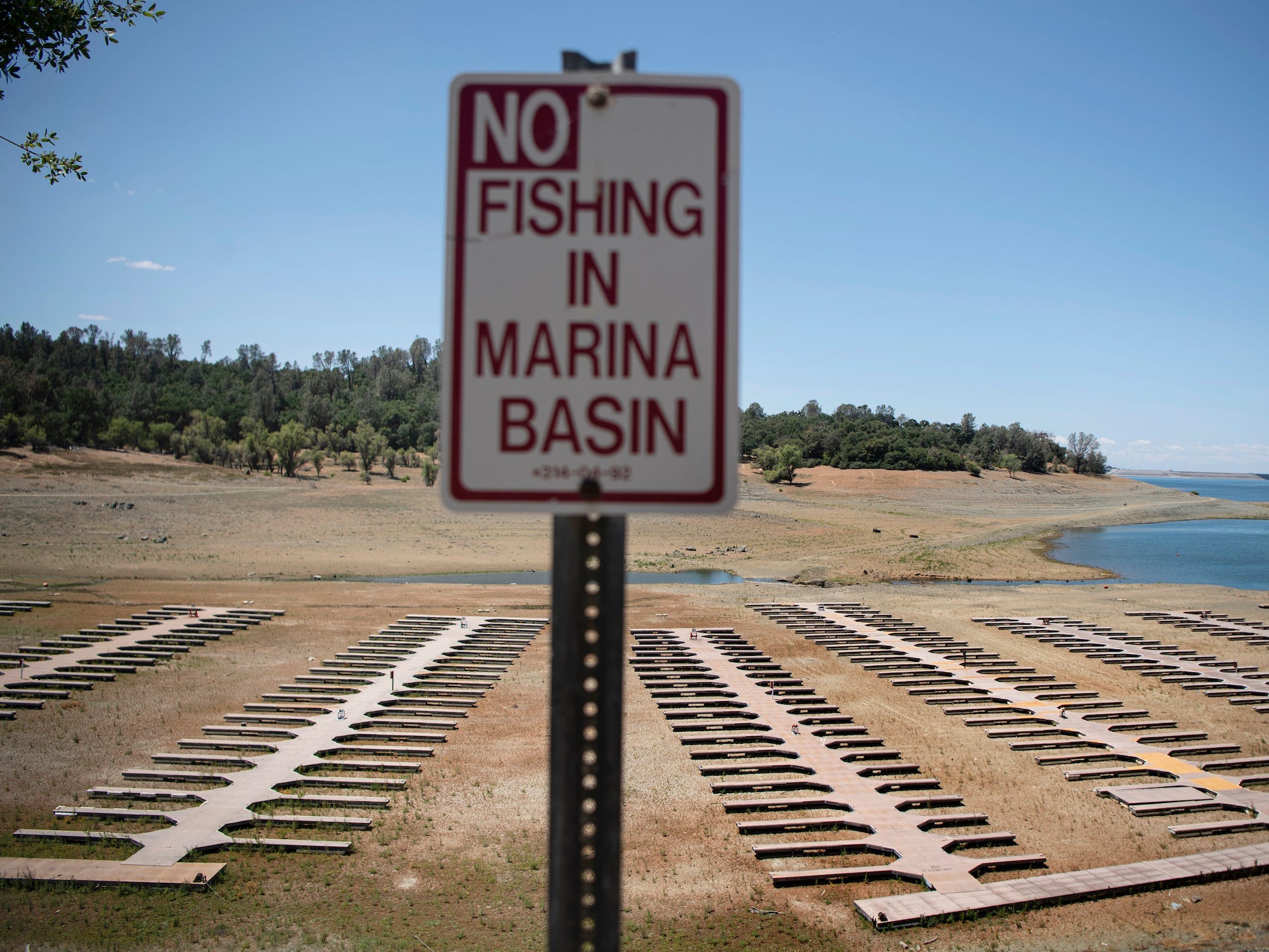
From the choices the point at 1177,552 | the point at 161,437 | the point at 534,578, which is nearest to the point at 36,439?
the point at 161,437

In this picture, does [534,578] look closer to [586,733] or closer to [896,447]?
Result: [586,733]

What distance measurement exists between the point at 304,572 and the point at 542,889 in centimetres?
4023

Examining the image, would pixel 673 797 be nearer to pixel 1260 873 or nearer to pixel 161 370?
pixel 1260 873

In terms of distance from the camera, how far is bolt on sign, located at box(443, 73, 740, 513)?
2.15 m

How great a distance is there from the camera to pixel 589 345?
2170mm

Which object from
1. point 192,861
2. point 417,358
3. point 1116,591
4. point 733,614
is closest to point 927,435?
point 1116,591

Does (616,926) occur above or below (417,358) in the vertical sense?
below

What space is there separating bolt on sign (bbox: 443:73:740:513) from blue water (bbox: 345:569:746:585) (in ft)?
158

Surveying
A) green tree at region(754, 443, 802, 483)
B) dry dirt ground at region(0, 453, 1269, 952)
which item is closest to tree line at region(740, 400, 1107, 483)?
green tree at region(754, 443, 802, 483)

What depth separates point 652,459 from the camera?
2.14 m

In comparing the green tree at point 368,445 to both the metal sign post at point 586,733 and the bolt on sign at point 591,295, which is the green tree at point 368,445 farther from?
the metal sign post at point 586,733

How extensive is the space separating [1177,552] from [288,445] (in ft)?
306

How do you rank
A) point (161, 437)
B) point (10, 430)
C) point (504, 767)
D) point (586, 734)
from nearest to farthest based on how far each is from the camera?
1. point (586, 734)
2. point (504, 767)
3. point (10, 430)
4. point (161, 437)

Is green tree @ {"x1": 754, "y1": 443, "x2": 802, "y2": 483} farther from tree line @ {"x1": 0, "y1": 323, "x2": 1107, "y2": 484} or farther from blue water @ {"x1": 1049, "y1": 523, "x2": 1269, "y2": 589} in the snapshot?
blue water @ {"x1": 1049, "y1": 523, "x2": 1269, "y2": 589}
